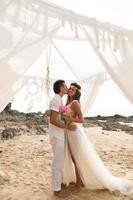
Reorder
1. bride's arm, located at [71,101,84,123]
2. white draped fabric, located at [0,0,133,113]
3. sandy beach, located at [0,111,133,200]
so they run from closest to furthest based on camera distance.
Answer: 1. white draped fabric, located at [0,0,133,113]
2. bride's arm, located at [71,101,84,123]
3. sandy beach, located at [0,111,133,200]

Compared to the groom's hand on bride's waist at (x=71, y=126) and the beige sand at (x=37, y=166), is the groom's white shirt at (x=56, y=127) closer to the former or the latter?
the groom's hand on bride's waist at (x=71, y=126)

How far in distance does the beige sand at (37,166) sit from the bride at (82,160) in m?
0.16

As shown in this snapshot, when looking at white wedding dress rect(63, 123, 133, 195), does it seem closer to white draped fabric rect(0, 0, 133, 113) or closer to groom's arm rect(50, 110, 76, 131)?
groom's arm rect(50, 110, 76, 131)

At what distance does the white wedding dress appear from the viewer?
5.83 metres

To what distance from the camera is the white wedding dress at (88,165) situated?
19.1 feet

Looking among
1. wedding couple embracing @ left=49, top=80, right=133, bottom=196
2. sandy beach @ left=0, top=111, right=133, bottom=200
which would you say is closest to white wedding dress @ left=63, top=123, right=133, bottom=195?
wedding couple embracing @ left=49, top=80, right=133, bottom=196

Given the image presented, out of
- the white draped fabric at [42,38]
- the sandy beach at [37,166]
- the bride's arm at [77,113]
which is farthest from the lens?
the sandy beach at [37,166]

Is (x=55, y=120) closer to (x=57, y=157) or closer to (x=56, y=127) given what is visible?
(x=56, y=127)

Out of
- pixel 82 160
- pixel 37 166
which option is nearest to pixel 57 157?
pixel 82 160

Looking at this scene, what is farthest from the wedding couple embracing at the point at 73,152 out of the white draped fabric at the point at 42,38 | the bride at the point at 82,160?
the white draped fabric at the point at 42,38

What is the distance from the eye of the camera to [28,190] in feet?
20.7

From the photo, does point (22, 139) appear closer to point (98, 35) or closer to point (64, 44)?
point (64, 44)

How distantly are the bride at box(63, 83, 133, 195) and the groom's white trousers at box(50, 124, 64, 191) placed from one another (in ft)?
0.66

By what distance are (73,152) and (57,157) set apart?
0.32m
